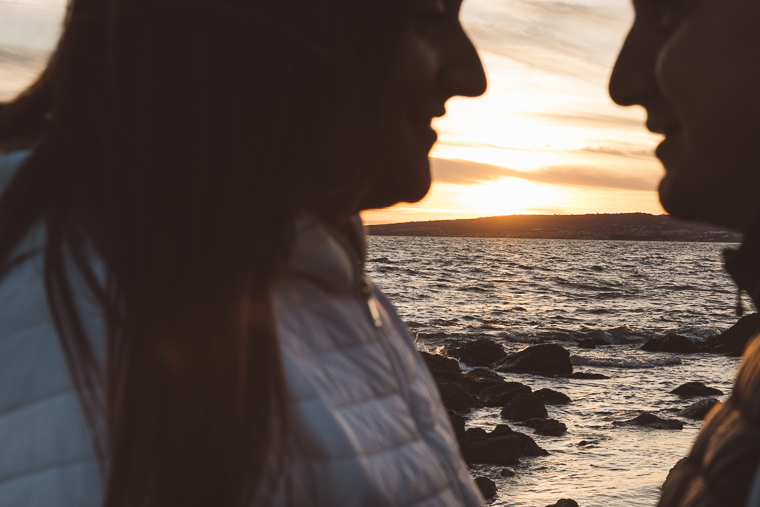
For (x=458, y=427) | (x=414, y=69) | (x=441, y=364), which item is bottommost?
(x=441, y=364)

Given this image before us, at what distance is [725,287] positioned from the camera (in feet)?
160

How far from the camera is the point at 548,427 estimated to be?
1030cm

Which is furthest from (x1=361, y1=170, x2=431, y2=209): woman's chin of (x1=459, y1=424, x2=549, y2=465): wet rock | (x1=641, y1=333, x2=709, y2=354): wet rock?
(x1=641, y1=333, x2=709, y2=354): wet rock

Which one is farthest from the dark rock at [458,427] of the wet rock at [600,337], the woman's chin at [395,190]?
the wet rock at [600,337]

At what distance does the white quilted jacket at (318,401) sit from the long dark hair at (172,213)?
0.04m

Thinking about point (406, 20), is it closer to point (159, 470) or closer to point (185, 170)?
point (185, 170)

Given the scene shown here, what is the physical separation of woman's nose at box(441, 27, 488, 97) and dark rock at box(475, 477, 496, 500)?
21.4ft

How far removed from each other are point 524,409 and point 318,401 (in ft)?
35.0

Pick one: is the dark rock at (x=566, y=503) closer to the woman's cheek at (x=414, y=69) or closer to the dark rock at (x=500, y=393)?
the dark rock at (x=500, y=393)

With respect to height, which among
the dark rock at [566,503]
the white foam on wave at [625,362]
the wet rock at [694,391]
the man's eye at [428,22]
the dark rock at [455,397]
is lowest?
the white foam on wave at [625,362]

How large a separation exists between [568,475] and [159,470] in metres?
8.08

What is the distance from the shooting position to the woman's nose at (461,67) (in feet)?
5.32

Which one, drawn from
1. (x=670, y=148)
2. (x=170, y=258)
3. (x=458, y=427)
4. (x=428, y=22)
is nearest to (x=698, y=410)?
(x=458, y=427)

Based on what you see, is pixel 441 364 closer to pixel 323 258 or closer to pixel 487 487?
pixel 487 487
